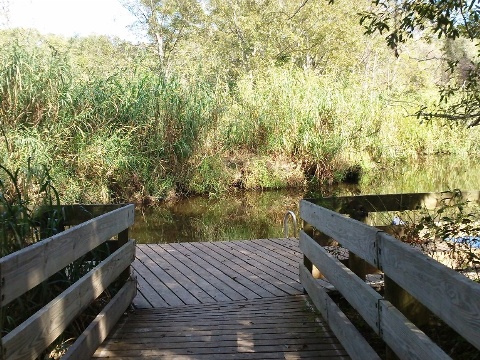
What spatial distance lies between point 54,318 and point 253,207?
10.5 meters

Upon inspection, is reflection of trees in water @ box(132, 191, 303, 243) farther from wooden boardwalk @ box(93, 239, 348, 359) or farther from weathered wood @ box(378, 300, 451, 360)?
weathered wood @ box(378, 300, 451, 360)

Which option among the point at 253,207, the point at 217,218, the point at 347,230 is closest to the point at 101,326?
the point at 347,230

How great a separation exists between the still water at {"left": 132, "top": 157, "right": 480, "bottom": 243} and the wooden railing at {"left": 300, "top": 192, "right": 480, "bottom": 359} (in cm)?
370

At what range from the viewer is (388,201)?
14.0 ft

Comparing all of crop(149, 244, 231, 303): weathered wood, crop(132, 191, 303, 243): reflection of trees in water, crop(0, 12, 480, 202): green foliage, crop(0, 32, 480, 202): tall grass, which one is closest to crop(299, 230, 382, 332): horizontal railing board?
Answer: crop(149, 244, 231, 303): weathered wood

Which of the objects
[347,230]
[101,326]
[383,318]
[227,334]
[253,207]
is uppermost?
[347,230]

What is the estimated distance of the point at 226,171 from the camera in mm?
14484

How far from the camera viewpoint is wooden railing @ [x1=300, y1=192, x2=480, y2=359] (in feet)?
5.24

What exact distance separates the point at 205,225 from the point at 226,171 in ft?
12.1

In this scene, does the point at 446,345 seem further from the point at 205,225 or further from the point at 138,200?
the point at 138,200

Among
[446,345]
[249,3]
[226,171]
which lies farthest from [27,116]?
[249,3]

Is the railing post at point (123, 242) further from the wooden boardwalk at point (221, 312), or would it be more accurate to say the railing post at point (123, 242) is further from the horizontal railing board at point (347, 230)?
the horizontal railing board at point (347, 230)

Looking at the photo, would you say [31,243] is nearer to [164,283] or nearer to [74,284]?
[74,284]

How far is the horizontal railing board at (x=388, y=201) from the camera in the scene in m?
4.22
